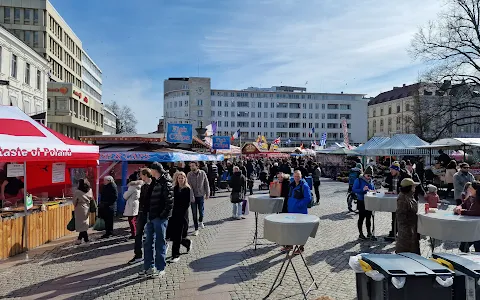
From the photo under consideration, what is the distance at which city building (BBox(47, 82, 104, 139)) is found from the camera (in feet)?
141

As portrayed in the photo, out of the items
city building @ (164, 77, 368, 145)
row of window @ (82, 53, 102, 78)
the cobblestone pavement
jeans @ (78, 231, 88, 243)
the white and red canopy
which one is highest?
row of window @ (82, 53, 102, 78)

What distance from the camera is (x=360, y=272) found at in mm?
3277

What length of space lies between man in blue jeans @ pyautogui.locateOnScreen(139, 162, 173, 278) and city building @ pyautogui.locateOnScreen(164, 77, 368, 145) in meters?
84.7

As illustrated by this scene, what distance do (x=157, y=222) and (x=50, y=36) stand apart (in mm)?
49316

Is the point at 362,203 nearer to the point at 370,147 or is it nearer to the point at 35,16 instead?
the point at 370,147

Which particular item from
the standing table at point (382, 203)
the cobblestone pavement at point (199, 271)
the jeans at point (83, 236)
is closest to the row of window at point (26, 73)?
the jeans at point (83, 236)

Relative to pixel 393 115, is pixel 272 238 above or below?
below

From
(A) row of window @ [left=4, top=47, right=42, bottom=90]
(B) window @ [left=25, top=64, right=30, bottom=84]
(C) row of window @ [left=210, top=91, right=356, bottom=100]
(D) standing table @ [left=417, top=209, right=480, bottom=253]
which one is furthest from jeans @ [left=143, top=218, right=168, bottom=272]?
(C) row of window @ [left=210, top=91, right=356, bottom=100]

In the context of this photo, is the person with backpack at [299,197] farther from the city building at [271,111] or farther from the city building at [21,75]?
the city building at [271,111]

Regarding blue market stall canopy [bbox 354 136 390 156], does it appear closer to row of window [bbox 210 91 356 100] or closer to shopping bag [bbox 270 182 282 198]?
shopping bag [bbox 270 182 282 198]

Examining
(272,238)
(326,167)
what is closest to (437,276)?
(272,238)

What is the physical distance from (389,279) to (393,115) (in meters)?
90.4

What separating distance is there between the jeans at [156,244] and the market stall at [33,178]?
299 centimetres

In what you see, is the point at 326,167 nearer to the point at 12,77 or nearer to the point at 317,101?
the point at 12,77
